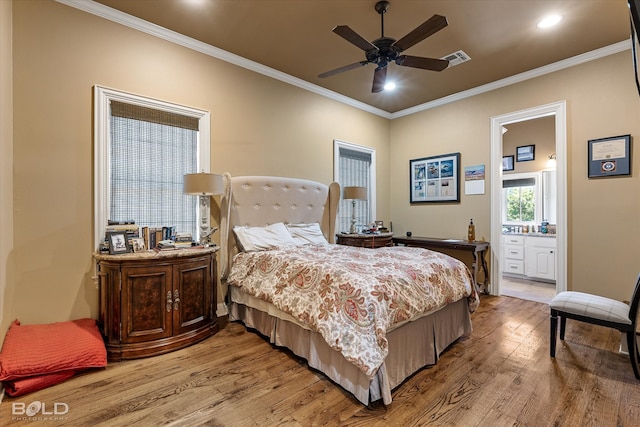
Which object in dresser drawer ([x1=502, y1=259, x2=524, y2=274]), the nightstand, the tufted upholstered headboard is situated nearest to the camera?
the tufted upholstered headboard

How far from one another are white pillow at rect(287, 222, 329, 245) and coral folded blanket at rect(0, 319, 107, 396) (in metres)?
2.09

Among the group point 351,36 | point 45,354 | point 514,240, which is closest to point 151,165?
point 45,354

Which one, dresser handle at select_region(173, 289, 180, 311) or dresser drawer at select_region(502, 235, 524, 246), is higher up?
dresser drawer at select_region(502, 235, 524, 246)

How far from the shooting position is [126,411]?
1.81 meters

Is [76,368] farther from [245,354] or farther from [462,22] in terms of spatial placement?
[462,22]

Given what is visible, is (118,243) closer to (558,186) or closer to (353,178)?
(353,178)

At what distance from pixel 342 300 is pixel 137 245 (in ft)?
6.17

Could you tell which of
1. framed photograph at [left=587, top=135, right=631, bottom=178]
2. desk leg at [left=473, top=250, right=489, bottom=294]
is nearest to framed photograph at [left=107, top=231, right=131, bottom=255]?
desk leg at [left=473, top=250, right=489, bottom=294]

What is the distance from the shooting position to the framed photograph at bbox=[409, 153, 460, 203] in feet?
15.8

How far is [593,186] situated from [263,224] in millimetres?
3932

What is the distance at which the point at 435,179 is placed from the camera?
199 inches

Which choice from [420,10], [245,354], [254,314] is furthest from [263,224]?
[420,10]

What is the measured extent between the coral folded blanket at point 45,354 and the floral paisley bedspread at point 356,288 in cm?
125

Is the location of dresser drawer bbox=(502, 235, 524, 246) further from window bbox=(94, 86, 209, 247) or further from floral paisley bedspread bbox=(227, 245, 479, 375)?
window bbox=(94, 86, 209, 247)
